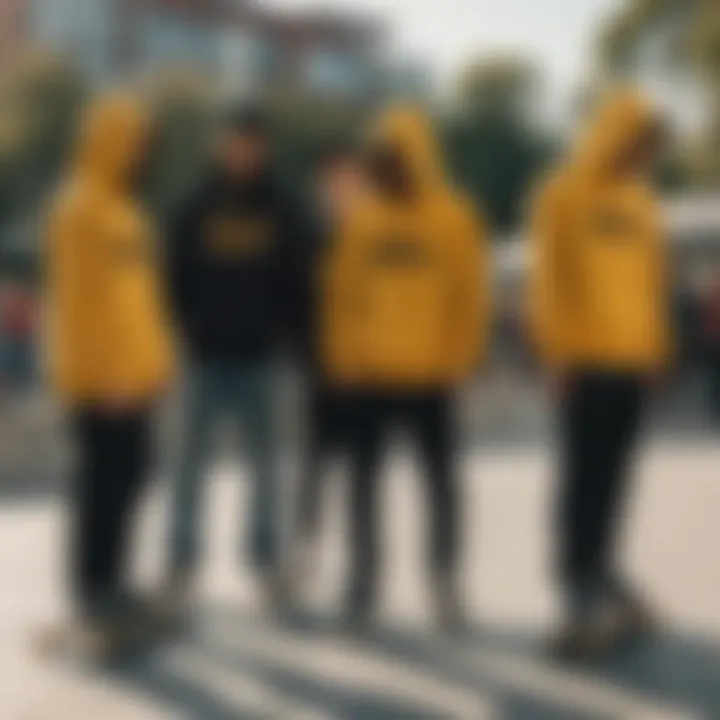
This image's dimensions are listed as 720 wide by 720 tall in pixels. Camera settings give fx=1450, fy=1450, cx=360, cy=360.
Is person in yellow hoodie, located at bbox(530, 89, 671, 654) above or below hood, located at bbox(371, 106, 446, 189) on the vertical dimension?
below

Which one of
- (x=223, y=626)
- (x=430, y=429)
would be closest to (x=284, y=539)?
(x=223, y=626)

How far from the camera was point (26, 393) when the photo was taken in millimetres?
5824

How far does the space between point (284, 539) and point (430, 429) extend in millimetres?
596

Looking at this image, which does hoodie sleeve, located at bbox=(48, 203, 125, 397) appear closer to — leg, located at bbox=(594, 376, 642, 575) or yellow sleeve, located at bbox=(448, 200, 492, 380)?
yellow sleeve, located at bbox=(448, 200, 492, 380)

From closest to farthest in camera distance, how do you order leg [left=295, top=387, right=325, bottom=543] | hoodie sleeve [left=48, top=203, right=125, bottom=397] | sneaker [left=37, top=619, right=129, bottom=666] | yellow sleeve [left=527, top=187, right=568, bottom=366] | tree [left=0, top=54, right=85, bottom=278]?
yellow sleeve [left=527, top=187, right=568, bottom=366]
hoodie sleeve [left=48, top=203, right=125, bottom=397]
sneaker [left=37, top=619, right=129, bottom=666]
leg [left=295, top=387, right=325, bottom=543]
tree [left=0, top=54, right=85, bottom=278]

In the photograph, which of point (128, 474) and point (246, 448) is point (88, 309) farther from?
point (246, 448)

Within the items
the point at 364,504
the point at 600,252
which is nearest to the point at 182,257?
the point at 364,504

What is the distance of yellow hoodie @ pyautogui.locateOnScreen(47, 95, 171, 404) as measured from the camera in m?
3.24

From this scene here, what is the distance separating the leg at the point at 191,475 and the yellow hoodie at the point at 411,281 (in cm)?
38

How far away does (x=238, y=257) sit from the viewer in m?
3.39

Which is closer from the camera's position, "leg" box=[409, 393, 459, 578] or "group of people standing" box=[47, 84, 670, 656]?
"group of people standing" box=[47, 84, 670, 656]

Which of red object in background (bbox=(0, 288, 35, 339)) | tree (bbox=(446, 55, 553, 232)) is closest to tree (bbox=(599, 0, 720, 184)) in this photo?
tree (bbox=(446, 55, 553, 232))

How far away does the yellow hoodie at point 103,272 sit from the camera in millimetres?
3244

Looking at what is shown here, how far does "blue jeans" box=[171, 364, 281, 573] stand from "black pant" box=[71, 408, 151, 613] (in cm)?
17
